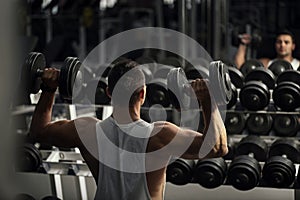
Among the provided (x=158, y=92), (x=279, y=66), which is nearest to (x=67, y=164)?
(x=158, y=92)

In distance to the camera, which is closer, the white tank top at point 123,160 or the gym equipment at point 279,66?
the white tank top at point 123,160

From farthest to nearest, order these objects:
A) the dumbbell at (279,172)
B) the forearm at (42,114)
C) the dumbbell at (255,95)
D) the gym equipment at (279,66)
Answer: the gym equipment at (279,66) < the dumbbell at (255,95) < the dumbbell at (279,172) < the forearm at (42,114)

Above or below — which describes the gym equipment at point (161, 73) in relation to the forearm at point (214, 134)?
above

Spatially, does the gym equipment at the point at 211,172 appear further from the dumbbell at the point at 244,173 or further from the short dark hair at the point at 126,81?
the short dark hair at the point at 126,81

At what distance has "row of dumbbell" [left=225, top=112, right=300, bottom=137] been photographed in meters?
2.76

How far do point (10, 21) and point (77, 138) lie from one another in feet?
1.37

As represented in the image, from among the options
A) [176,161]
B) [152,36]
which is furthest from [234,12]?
[176,161]

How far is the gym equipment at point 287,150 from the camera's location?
2523 mm

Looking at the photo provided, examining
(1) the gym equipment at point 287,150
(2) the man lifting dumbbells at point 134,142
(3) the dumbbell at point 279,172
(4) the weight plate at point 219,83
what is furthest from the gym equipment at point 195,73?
(2) the man lifting dumbbells at point 134,142

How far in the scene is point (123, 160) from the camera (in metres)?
1.66

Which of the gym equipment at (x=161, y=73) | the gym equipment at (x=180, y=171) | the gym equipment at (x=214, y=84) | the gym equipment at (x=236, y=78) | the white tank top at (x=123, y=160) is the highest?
the gym equipment at (x=214, y=84)

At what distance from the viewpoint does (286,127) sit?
9.06ft

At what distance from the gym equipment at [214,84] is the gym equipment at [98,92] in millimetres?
848

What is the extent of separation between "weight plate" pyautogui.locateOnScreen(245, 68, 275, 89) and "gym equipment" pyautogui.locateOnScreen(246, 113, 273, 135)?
0.17 m
